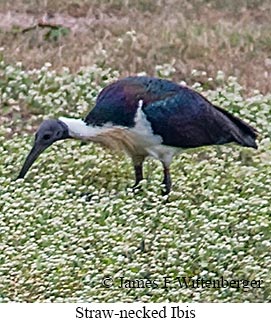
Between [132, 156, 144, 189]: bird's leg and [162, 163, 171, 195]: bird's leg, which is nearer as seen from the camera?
[162, 163, 171, 195]: bird's leg

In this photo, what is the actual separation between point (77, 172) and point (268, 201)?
1.33 metres

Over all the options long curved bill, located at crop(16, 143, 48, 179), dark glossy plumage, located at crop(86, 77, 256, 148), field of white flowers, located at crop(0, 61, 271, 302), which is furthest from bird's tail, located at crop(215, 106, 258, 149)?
long curved bill, located at crop(16, 143, 48, 179)

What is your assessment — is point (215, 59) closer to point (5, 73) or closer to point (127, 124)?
point (5, 73)

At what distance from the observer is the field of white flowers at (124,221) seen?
7.88 m

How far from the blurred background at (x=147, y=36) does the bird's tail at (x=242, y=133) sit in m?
2.06

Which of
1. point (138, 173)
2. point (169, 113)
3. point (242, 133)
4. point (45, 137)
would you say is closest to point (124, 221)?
point (138, 173)

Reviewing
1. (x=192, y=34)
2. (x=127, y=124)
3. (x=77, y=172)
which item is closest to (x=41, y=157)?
(x=77, y=172)

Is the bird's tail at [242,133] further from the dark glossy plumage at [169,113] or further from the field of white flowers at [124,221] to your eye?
the field of white flowers at [124,221]

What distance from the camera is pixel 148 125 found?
8.90 m

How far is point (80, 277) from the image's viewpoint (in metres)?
7.93

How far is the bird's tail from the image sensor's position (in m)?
9.20

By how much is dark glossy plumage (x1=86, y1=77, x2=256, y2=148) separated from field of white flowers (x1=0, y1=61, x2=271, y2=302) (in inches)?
13.1

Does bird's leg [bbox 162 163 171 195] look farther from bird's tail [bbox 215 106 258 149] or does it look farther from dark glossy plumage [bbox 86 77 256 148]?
bird's tail [bbox 215 106 258 149]

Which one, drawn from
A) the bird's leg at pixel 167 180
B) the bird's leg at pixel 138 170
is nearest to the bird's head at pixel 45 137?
the bird's leg at pixel 138 170
